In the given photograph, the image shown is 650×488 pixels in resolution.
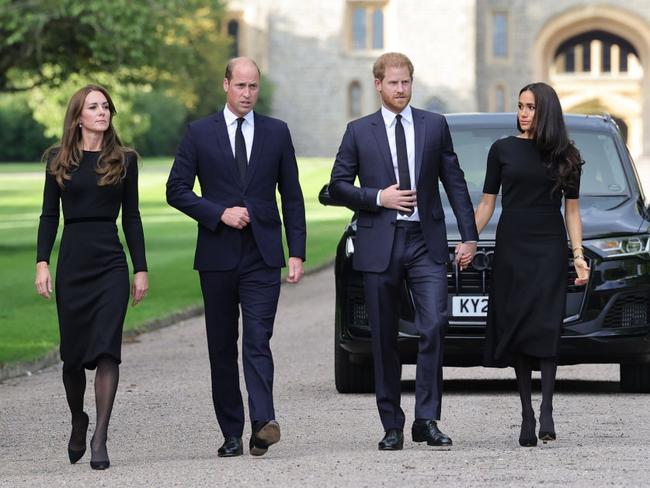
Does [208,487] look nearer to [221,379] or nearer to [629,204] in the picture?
[221,379]

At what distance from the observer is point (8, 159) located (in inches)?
3334

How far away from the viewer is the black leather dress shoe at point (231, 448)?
7770mm

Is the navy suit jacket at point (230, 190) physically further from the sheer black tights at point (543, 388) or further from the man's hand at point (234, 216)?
the sheer black tights at point (543, 388)

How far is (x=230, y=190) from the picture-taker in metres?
7.84

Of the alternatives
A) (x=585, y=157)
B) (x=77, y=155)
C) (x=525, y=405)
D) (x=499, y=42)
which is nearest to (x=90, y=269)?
(x=77, y=155)

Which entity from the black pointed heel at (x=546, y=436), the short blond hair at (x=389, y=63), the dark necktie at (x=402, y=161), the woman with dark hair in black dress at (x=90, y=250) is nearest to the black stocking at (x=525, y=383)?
the black pointed heel at (x=546, y=436)

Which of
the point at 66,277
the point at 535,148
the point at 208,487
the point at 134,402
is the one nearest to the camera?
Result: the point at 208,487

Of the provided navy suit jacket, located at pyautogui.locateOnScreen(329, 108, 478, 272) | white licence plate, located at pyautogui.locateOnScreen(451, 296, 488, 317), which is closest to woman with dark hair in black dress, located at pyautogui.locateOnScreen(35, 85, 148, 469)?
navy suit jacket, located at pyautogui.locateOnScreen(329, 108, 478, 272)

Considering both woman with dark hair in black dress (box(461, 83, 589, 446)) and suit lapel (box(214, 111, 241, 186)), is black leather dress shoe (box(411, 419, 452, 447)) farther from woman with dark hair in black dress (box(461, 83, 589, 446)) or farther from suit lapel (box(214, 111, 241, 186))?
suit lapel (box(214, 111, 241, 186))

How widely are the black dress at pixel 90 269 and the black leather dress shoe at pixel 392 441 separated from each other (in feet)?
4.07

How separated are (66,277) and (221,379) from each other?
0.86m

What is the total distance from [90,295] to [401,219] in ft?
4.79

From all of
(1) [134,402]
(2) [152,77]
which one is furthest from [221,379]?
(2) [152,77]

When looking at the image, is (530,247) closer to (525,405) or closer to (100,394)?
(525,405)
